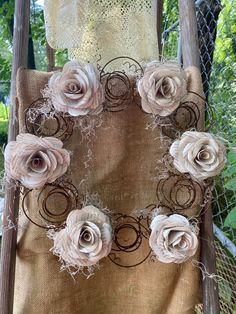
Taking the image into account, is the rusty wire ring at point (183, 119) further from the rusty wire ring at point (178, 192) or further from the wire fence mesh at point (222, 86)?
the wire fence mesh at point (222, 86)

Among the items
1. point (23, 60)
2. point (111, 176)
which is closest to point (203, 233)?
point (111, 176)

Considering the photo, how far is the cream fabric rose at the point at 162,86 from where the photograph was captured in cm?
56

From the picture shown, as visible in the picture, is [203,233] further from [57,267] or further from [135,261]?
[57,267]

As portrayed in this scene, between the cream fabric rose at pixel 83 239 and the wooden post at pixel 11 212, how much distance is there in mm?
102

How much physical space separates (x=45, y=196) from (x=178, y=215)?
24 centimetres

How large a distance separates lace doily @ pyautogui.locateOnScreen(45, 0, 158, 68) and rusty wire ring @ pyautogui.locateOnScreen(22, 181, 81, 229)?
1.48ft

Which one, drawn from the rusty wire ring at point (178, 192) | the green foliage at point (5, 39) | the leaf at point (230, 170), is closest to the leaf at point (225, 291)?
the leaf at point (230, 170)

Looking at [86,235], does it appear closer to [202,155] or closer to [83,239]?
[83,239]

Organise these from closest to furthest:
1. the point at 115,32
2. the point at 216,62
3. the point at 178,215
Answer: the point at 178,215 → the point at 115,32 → the point at 216,62

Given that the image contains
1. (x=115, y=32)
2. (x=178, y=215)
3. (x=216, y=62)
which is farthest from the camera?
(x=216, y=62)

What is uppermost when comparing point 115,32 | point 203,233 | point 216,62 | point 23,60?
point 216,62

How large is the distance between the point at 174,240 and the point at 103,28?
2.12 feet

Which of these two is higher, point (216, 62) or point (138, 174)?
point (216, 62)

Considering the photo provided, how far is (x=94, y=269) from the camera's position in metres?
0.67
